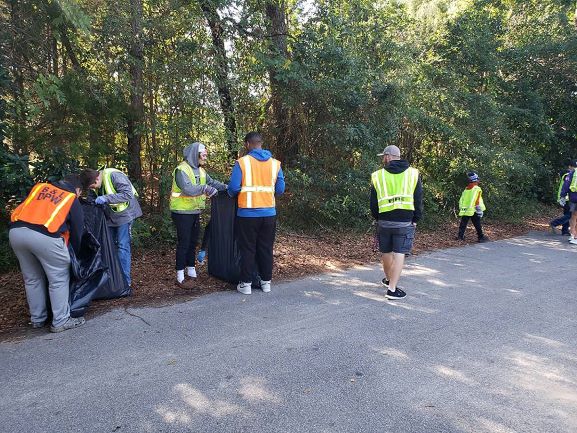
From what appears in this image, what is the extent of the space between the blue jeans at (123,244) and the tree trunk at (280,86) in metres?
4.43

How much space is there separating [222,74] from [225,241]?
352cm

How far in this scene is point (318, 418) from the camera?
2969mm

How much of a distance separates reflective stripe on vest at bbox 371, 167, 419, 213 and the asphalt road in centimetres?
117

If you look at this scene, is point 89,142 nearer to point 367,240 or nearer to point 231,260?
point 231,260

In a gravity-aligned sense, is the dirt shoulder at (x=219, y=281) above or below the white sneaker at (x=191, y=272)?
below

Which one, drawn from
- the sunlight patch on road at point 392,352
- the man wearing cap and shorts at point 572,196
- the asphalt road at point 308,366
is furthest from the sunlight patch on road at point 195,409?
the man wearing cap and shorts at point 572,196

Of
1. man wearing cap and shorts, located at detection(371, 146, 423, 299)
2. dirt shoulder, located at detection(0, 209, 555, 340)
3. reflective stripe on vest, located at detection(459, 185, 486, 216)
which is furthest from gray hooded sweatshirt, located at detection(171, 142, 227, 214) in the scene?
reflective stripe on vest, located at detection(459, 185, 486, 216)

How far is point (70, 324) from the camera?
14.3 ft

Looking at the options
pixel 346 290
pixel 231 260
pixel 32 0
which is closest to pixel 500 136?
pixel 346 290

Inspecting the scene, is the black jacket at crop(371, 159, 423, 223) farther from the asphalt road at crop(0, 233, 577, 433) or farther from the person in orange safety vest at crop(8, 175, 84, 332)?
the person in orange safety vest at crop(8, 175, 84, 332)

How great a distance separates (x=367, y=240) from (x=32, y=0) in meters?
6.94

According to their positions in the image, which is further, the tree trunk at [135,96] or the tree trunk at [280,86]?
the tree trunk at [280,86]

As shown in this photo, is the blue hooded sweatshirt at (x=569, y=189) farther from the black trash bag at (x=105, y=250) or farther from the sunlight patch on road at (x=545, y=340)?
the black trash bag at (x=105, y=250)

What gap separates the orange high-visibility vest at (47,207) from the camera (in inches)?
161
